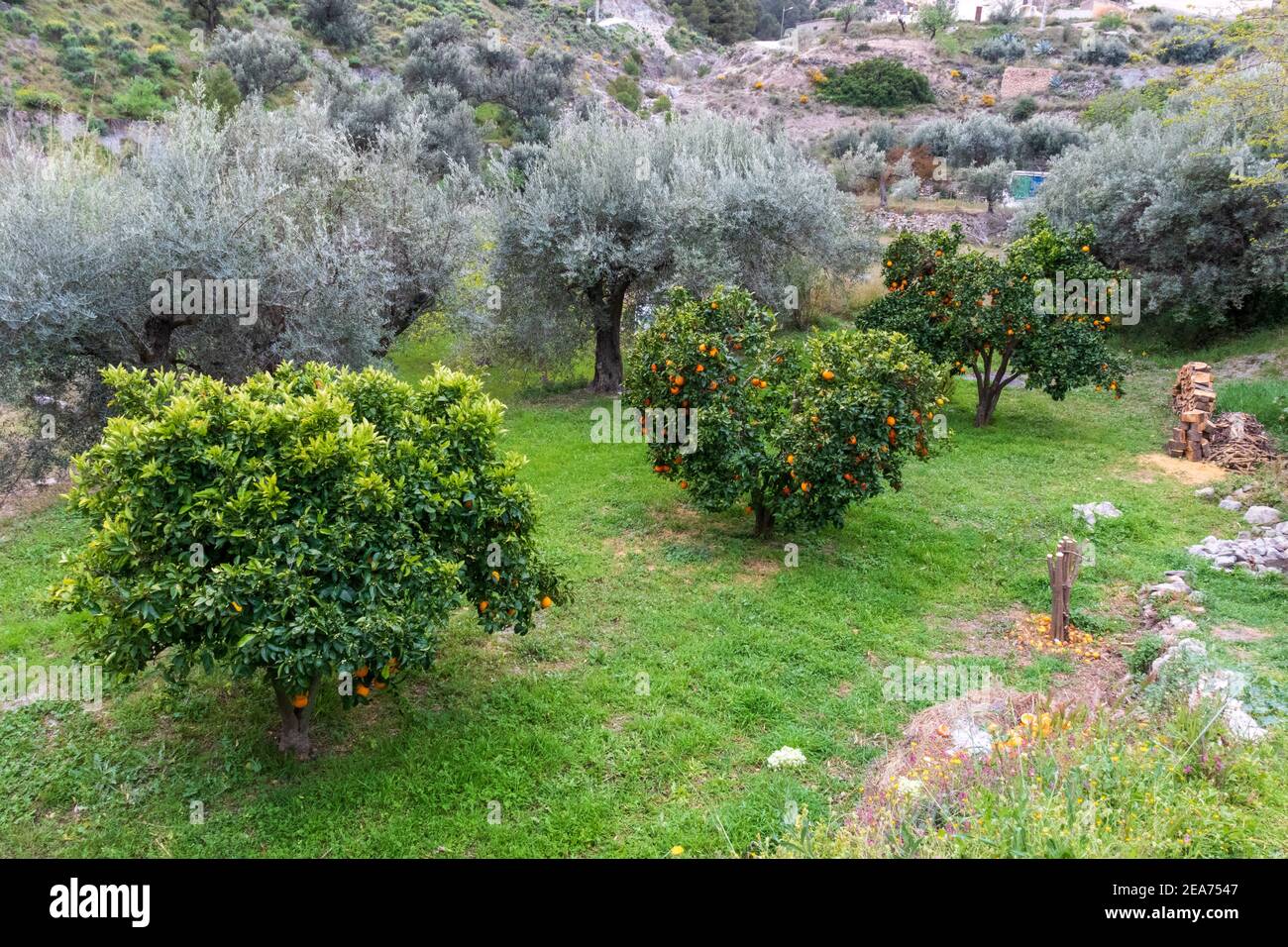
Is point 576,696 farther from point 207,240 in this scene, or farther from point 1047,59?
point 1047,59

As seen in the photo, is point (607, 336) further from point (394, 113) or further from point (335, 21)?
point (335, 21)

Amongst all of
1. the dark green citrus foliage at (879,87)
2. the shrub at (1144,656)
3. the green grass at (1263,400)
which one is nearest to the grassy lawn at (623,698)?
the shrub at (1144,656)

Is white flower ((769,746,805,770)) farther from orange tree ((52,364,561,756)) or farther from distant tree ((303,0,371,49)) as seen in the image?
distant tree ((303,0,371,49))

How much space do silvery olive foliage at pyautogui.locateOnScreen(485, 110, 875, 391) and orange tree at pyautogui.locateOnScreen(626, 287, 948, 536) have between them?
16.7 ft

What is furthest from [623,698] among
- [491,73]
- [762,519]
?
[491,73]

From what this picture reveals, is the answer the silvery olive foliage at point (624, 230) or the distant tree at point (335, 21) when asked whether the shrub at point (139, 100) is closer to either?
the distant tree at point (335, 21)

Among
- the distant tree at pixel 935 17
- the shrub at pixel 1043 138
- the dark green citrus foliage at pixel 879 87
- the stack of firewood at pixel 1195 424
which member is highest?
the distant tree at pixel 935 17

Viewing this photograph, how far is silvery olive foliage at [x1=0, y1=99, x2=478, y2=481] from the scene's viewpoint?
9.95 metres

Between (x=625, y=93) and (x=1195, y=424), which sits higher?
(x=625, y=93)

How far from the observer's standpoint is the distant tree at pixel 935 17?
6003 centimetres

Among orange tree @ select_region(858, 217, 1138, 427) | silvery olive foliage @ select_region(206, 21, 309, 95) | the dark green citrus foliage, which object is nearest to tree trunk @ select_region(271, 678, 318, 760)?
orange tree @ select_region(858, 217, 1138, 427)

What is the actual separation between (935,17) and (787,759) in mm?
68799

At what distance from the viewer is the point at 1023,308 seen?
13344 mm

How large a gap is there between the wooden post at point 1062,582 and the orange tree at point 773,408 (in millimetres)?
1865
